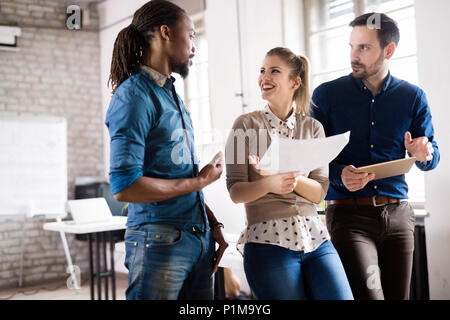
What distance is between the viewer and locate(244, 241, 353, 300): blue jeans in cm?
113

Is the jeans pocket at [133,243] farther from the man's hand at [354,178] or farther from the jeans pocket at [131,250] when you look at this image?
the man's hand at [354,178]

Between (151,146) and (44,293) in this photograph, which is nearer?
(151,146)

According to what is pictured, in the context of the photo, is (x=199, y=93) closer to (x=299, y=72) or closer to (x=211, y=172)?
(x=299, y=72)

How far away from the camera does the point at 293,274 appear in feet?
3.72

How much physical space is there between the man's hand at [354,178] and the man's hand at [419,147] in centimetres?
18

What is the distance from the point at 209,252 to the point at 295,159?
29cm

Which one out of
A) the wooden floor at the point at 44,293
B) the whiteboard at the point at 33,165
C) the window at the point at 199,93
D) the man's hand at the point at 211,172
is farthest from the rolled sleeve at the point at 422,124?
the whiteboard at the point at 33,165

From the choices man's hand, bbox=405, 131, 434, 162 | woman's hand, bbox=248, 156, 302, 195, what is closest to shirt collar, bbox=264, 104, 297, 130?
woman's hand, bbox=248, 156, 302, 195

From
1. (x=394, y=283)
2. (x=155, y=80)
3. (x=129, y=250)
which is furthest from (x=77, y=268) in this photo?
(x=394, y=283)

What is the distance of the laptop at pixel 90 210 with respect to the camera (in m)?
1.67

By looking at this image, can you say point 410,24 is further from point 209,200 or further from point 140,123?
point 140,123

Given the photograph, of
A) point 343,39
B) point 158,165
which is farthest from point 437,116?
point 158,165

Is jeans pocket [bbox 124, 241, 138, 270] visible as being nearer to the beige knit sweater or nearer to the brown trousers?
the beige knit sweater

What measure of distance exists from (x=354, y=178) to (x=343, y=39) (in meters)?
0.68
